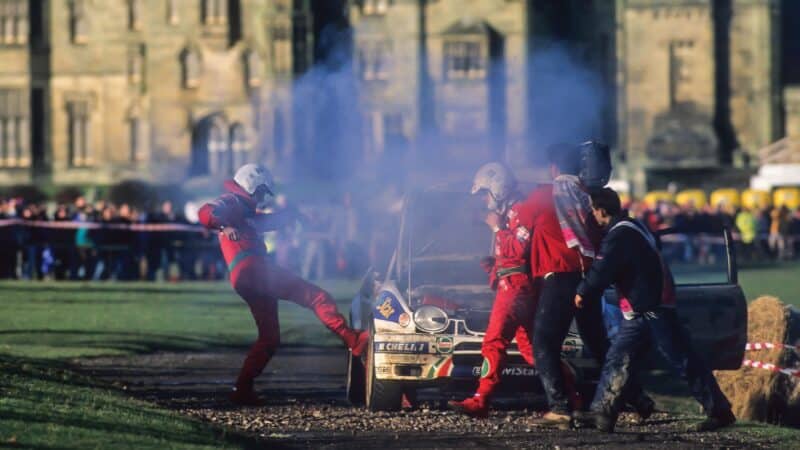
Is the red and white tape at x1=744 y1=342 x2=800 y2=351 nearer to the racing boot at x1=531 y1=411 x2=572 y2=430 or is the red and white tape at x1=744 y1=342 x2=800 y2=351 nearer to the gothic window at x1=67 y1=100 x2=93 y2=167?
the racing boot at x1=531 y1=411 x2=572 y2=430

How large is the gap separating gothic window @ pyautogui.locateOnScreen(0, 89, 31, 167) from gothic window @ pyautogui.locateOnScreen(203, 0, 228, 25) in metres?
9.71

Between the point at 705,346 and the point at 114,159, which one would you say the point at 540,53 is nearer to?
the point at 114,159

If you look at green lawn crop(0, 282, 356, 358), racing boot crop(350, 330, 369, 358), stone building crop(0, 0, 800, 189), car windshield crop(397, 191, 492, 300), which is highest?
stone building crop(0, 0, 800, 189)

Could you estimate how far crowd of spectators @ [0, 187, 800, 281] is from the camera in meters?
37.8

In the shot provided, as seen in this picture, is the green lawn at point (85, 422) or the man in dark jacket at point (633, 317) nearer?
the green lawn at point (85, 422)

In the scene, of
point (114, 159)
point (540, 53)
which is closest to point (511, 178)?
point (540, 53)

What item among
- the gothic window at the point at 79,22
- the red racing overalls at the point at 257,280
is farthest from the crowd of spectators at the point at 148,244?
the gothic window at the point at 79,22

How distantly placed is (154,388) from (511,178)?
3970mm

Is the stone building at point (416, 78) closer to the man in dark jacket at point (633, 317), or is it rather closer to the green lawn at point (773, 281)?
the green lawn at point (773, 281)

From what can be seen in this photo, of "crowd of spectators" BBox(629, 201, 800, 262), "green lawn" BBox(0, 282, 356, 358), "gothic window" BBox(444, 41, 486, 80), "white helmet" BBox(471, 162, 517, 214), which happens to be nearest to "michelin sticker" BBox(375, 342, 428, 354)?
"white helmet" BBox(471, 162, 517, 214)

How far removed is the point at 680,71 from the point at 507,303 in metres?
67.5

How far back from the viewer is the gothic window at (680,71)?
79.9m

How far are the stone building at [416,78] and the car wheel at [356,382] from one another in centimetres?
5877

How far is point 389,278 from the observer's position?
15727 millimetres
